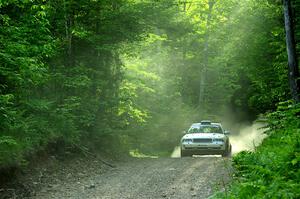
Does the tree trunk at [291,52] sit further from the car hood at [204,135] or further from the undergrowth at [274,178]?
the undergrowth at [274,178]

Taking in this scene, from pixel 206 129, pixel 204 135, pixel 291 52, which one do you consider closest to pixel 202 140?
pixel 204 135

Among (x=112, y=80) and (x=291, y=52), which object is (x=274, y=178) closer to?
(x=291, y=52)

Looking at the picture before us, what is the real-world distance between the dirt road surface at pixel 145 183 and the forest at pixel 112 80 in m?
1.18

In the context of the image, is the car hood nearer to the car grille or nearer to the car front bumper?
the car grille

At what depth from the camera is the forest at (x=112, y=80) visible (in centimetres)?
1189

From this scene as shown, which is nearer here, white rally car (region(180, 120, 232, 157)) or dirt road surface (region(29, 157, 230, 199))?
dirt road surface (region(29, 157, 230, 199))

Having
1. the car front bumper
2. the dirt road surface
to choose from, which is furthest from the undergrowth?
the car front bumper

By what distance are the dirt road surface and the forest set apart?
1.18 m

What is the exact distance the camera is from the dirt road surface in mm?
11773

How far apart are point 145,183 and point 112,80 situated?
9.42m

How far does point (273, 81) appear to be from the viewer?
70.1 ft

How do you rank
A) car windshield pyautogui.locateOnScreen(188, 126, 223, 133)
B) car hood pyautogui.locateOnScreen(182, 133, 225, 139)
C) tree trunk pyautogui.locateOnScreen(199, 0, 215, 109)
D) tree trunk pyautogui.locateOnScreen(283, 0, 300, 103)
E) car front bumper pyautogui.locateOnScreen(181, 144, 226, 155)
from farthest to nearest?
tree trunk pyautogui.locateOnScreen(199, 0, 215, 109) < car windshield pyautogui.locateOnScreen(188, 126, 223, 133) < car hood pyautogui.locateOnScreen(182, 133, 225, 139) < car front bumper pyautogui.locateOnScreen(181, 144, 226, 155) < tree trunk pyautogui.locateOnScreen(283, 0, 300, 103)

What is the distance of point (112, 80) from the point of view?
22.1m

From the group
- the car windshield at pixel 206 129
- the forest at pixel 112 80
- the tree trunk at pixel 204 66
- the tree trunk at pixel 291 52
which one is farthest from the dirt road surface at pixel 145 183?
the tree trunk at pixel 204 66
